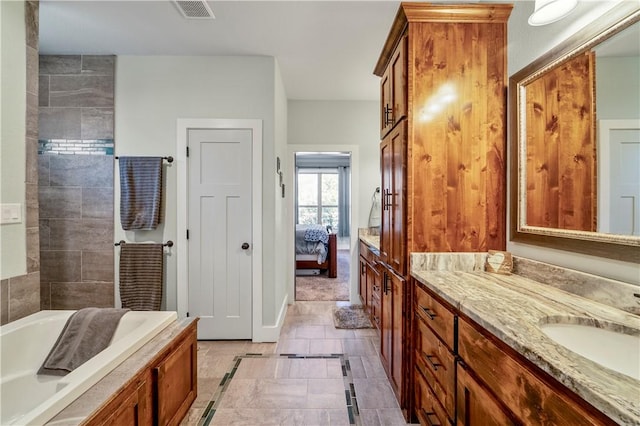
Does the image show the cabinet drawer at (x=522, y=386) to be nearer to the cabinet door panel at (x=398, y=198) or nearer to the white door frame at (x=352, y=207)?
the cabinet door panel at (x=398, y=198)

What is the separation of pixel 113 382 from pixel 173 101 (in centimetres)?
247

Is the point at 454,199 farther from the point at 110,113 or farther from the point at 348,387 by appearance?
the point at 110,113

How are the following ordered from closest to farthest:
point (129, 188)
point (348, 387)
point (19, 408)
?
point (19, 408)
point (348, 387)
point (129, 188)

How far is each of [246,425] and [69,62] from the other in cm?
342

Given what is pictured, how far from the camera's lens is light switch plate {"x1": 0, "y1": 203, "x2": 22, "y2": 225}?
174cm

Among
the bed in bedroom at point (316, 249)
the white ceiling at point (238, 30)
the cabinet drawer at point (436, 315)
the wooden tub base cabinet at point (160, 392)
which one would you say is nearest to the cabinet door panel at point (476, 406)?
the cabinet drawer at point (436, 315)

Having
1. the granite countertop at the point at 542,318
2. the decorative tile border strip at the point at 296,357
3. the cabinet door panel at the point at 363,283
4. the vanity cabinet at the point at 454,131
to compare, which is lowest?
the decorative tile border strip at the point at 296,357

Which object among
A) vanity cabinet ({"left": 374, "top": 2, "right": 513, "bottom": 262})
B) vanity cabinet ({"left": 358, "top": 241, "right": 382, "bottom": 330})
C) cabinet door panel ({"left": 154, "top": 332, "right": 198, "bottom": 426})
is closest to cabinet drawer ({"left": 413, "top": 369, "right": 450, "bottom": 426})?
vanity cabinet ({"left": 374, "top": 2, "right": 513, "bottom": 262})

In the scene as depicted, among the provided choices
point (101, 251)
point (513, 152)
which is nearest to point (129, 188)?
point (101, 251)

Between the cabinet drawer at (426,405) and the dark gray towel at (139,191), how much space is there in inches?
98.8

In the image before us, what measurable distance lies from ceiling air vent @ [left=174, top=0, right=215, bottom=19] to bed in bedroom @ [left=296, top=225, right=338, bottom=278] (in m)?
3.63

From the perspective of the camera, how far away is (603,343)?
3.25 ft

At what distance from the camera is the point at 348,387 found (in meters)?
2.19

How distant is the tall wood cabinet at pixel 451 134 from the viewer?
5.77 feet
